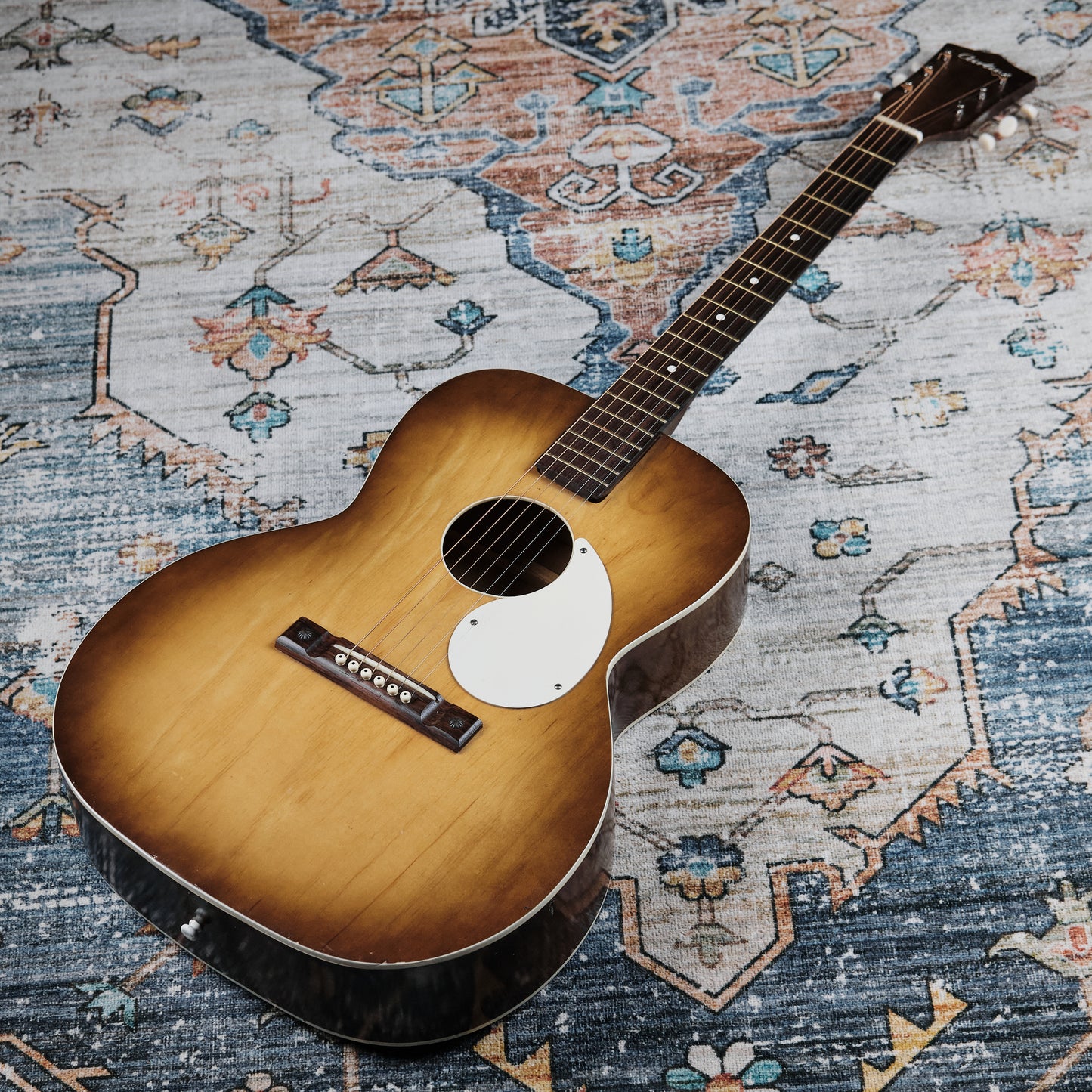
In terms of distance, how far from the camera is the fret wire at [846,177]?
175cm

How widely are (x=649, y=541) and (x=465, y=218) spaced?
0.88 metres

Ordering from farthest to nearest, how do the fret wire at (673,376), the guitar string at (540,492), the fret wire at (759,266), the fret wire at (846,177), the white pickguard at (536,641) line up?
the fret wire at (846,177) < the fret wire at (759,266) < the fret wire at (673,376) < the guitar string at (540,492) < the white pickguard at (536,641)

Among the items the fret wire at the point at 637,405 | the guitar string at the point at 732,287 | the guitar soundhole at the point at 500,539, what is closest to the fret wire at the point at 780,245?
the guitar string at the point at 732,287

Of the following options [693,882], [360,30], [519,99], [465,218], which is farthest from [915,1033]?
[360,30]

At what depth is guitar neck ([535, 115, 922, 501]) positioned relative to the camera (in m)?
1.45

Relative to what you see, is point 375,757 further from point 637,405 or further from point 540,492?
point 637,405

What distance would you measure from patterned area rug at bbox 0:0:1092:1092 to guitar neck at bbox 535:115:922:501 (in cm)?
19

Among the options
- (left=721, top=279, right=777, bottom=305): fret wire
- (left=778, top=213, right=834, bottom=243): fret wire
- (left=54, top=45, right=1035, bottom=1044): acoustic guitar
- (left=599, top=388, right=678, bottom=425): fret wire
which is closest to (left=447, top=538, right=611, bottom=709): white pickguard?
(left=54, top=45, right=1035, bottom=1044): acoustic guitar

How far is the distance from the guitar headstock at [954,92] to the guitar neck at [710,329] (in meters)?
0.05

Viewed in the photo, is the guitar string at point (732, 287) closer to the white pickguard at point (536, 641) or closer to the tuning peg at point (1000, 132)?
the white pickguard at point (536, 641)

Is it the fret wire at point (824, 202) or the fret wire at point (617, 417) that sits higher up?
the fret wire at point (824, 202)

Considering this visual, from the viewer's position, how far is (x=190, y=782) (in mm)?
1193

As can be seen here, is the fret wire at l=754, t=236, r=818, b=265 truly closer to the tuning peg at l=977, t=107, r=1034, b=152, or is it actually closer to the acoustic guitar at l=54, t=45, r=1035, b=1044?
the acoustic guitar at l=54, t=45, r=1035, b=1044

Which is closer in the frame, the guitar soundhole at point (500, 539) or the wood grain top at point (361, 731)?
the wood grain top at point (361, 731)
